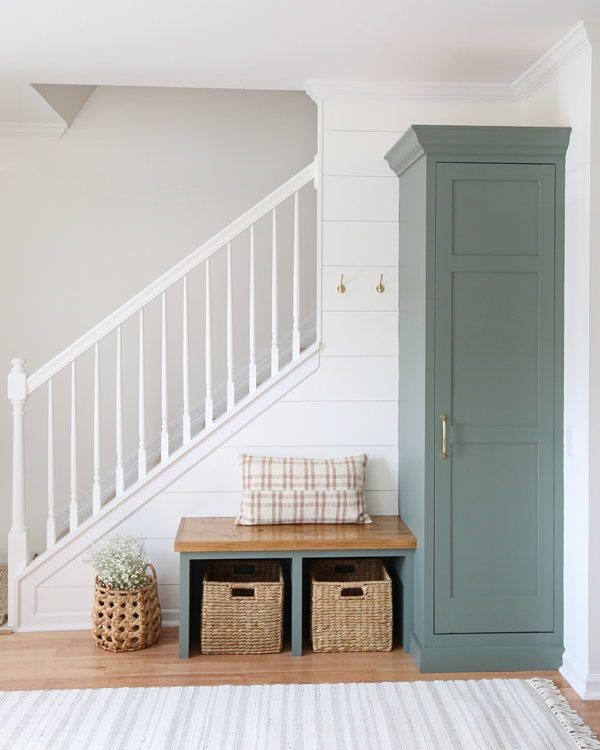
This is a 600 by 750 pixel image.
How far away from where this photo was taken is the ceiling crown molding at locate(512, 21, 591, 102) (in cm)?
276

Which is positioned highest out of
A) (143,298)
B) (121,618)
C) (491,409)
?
(143,298)

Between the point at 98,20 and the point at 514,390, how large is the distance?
222 centimetres

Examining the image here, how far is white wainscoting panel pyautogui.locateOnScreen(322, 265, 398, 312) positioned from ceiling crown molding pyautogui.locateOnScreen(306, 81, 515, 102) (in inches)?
32.7

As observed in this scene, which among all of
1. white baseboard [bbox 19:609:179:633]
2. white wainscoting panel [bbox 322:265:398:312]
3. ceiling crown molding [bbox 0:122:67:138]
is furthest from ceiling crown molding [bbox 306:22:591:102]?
white baseboard [bbox 19:609:179:633]

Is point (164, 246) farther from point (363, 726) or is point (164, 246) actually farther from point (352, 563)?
point (363, 726)

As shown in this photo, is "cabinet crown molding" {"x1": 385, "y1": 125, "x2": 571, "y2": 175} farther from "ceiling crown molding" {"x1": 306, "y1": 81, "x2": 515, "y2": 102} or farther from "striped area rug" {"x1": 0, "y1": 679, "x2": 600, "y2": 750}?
"striped area rug" {"x1": 0, "y1": 679, "x2": 600, "y2": 750}

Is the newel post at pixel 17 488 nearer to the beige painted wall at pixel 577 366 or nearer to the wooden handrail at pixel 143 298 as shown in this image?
the wooden handrail at pixel 143 298

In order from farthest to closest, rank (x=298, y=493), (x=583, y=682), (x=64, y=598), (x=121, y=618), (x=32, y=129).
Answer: (x=32, y=129)
(x=64, y=598)
(x=298, y=493)
(x=121, y=618)
(x=583, y=682)

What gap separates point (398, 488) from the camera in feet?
11.4

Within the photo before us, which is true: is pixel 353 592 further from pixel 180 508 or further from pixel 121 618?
pixel 121 618

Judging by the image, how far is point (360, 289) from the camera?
344 cm

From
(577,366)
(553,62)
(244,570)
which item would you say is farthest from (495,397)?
(244,570)

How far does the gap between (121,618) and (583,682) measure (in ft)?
6.35

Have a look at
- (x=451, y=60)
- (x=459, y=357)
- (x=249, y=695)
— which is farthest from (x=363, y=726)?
(x=451, y=60)
